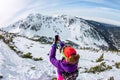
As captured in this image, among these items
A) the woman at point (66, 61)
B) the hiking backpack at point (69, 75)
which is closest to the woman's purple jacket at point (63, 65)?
the woman at point (66, 61)

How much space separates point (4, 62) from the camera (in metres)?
16.6

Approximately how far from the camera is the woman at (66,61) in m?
9.07

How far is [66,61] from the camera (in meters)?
9.32

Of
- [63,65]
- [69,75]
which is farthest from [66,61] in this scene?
[69,75]

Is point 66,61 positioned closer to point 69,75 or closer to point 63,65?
point 63,65

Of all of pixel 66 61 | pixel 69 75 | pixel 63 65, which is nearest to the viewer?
pixel 66 61

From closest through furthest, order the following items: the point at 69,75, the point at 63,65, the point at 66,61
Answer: the point at 66,61 < the point at 63,65 < the point at 69,75

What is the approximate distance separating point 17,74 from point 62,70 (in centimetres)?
598

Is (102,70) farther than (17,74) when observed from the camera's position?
Yes

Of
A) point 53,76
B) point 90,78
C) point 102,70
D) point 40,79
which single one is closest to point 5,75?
point 40,79

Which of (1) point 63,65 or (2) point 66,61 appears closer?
(2) point 66,61

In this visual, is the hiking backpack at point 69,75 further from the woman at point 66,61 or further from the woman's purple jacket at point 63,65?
the woman's purple jacket at point 63,65

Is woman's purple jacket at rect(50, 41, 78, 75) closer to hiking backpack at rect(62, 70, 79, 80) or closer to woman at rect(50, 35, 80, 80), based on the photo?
woman at rect(50, 35, 80, 80)

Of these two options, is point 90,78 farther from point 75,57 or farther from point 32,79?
point 75,57
